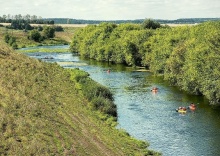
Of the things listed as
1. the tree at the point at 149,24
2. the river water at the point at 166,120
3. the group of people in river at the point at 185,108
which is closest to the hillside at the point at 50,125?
the river water at the point at 166,120

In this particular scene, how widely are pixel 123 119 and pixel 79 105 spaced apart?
7472 millimetres

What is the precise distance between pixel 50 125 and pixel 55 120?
3071mm

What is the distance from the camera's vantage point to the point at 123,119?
54906 millimetres

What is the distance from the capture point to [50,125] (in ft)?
135

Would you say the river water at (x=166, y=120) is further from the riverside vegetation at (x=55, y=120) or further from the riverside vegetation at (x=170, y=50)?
the riverside vegetation at (x=170, y=50)

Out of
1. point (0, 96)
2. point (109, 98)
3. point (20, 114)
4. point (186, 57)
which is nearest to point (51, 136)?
point (20, 114)

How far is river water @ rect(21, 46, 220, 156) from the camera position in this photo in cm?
4388

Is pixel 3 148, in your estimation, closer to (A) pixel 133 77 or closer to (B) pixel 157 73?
(A) pixel 133 77

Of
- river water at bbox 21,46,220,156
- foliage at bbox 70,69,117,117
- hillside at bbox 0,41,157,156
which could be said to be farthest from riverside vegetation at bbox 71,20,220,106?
hillside at bbox 0,41,157,156

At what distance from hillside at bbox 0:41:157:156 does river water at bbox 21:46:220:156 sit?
318 cm

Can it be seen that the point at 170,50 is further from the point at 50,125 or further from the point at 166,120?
the point at 50,125

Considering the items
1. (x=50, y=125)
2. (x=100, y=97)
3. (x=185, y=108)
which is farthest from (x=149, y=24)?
(x=50, y=125)

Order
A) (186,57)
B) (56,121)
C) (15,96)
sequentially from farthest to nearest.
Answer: (186,57)
(15,96)
(56,121)

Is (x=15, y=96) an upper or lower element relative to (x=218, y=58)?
lower
